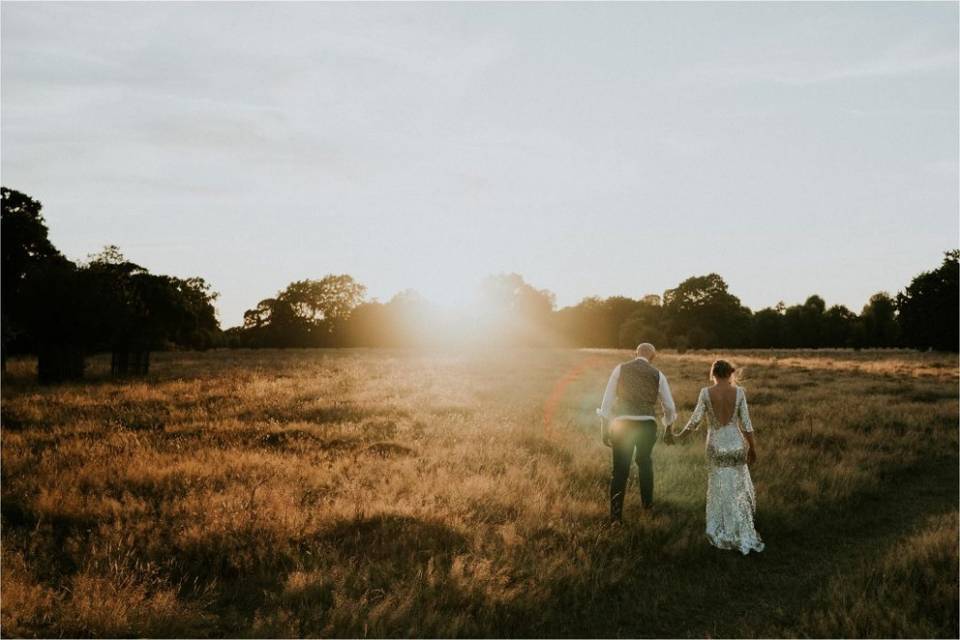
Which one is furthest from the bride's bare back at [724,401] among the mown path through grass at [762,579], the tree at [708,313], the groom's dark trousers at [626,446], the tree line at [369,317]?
the tree at [708,313]

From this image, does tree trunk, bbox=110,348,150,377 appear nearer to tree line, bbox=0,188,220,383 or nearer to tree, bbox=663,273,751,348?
tree line, bbox=0,188,220,383

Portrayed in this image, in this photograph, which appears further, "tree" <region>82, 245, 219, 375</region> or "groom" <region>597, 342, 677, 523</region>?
"tree" <region>82, 245, 219, 375</region>

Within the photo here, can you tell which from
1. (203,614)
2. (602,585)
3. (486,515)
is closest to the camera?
(203,614)

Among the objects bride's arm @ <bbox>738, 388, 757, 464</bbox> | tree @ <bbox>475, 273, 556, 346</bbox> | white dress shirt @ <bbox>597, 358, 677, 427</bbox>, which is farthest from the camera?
tree @ <bbox>475, 273, 556, 346</bbox>

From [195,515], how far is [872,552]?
868 cm

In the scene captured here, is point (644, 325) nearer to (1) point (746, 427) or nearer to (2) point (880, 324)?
(2) point (880, 324)

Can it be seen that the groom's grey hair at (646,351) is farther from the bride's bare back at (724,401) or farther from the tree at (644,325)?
the tree at (644,325)

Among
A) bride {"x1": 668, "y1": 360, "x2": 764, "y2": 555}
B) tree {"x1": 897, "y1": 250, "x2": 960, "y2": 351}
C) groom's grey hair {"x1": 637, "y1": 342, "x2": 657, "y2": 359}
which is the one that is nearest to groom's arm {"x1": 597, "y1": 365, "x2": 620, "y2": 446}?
groom's grey hair {"x1": 637, "y1": 342, "x2": 657, "y2": 359}

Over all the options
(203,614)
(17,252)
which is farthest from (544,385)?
(17,252)

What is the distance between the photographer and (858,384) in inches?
1072

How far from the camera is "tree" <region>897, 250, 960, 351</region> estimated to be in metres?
58.1

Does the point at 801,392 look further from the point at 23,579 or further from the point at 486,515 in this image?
the point at 23,579

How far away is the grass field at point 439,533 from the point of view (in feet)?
19.5

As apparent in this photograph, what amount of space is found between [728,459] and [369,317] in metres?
85.7
